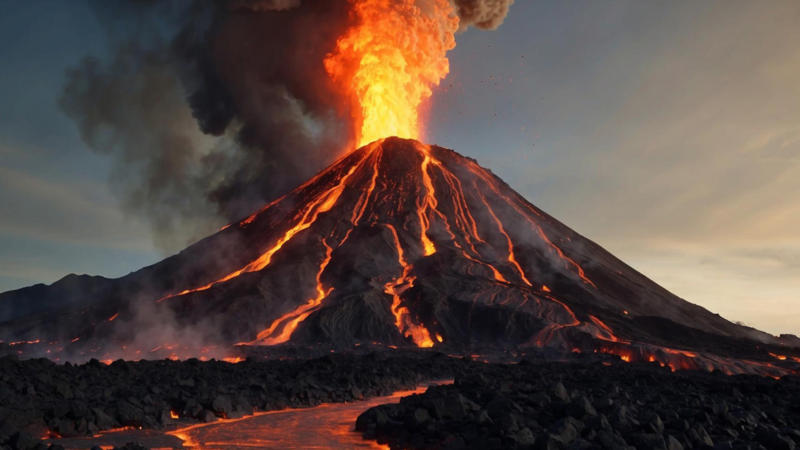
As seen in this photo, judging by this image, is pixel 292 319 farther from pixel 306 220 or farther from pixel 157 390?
pixel 157 390

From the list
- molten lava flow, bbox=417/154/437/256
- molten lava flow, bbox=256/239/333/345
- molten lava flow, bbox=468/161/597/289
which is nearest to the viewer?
molten lava flow, bbox=256/239/333/345

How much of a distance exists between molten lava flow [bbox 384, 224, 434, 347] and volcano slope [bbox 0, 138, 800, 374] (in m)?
0.18

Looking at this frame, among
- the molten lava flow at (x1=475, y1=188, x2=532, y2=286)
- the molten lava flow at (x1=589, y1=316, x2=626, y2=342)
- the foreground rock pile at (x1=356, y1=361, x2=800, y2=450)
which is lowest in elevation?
the foreground rock pile at (x1=356, y1=361, x2=800, y2=450)

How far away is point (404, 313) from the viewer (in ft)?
198

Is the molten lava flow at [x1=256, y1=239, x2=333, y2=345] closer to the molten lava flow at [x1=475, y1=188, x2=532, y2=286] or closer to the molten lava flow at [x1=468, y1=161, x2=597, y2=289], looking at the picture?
the molten lava flow at [x1=475, y1=188, x2=532, y2=286]

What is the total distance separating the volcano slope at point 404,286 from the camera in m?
56.2

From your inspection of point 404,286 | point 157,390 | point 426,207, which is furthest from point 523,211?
point 157,390

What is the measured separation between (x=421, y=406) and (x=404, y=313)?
42.9 metres

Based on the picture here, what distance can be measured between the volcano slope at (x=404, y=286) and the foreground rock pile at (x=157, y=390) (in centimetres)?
2425

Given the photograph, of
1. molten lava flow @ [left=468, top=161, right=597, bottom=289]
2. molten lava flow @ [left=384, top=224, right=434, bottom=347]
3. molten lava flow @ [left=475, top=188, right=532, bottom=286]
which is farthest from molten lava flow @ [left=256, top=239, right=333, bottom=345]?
molten lava flow @ [left=468, top=161, right=597, bottom=289]

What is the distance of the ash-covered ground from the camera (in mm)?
13719

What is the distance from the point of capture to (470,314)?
194ft

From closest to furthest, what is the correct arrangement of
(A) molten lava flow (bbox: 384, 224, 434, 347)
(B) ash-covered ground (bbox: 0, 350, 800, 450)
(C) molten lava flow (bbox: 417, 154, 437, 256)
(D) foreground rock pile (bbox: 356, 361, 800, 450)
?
(D) foreground rock pile (bbox: 356, 361, 800, 450) < (B) ash-covered ground (bbox: 0, 350, 800, 450) < (A) molten lava flow (bbox: 384, 224, 434, 347) < (C) molten lava flow (bbox: 417, 154, 437, 256)

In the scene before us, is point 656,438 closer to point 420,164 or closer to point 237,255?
point 237,255
